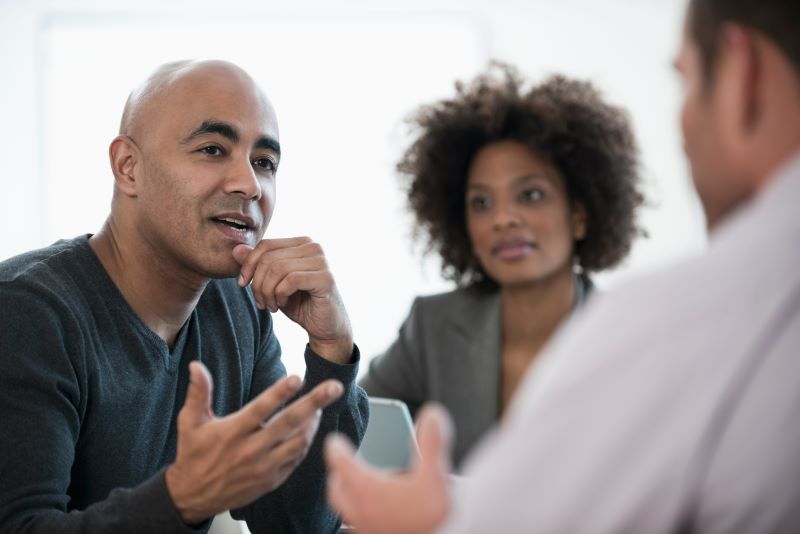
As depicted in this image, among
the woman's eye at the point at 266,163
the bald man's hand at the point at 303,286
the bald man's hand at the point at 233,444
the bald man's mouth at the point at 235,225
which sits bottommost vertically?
the bald man's hand at the point at 233,444

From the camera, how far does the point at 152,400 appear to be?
4.75 feet

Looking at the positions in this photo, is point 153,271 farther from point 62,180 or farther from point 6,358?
point 62,180

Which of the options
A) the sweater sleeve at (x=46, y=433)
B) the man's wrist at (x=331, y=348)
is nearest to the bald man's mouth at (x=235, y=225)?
the man's wrist at (x=331, y=348)

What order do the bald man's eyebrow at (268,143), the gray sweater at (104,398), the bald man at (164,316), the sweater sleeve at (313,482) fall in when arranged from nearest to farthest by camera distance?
the gray sweater at (104,398)
the bald man at (164,316)
the sweater sleeve at (313,482)
the bald man's eyebrow at (268,143)

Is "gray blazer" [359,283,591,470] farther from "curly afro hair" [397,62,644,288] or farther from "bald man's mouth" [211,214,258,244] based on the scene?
"bald man's mouth" [211,214,258,244]

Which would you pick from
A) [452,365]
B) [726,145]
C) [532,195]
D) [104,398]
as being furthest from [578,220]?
[726,145]

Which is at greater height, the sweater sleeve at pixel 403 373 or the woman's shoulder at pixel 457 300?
the woman's shoulder at pixel 457 300

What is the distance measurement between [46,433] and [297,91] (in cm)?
315

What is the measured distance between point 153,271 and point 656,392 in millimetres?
1127

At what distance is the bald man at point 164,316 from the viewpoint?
4.02 feet

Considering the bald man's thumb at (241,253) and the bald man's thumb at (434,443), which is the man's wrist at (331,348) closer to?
the bald man's thumb at (241,253)

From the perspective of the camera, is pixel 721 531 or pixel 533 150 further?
pixel 533 150

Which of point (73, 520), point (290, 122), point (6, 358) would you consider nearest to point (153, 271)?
point (6, 358)

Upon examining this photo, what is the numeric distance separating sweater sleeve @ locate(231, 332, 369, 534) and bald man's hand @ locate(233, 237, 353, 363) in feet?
0.11
